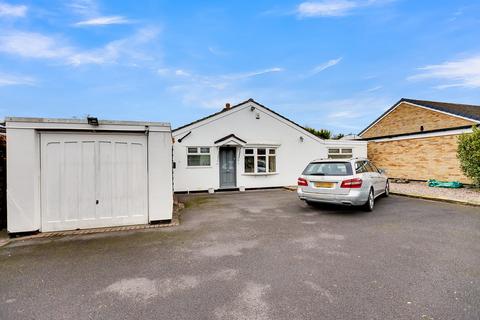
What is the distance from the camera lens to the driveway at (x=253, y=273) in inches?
101

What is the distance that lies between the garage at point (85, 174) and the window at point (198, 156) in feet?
22.2

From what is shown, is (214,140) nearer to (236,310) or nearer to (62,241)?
(62,241)

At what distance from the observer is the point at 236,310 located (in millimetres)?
2525

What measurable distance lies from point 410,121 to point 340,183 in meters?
16.2

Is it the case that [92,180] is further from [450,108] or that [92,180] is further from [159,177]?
[450,108]

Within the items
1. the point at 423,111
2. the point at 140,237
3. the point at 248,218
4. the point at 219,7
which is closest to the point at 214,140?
the point at 219,7

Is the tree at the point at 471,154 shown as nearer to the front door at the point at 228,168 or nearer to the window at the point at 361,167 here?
the window at the point at 361,167

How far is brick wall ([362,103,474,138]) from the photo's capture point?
51.5 ft

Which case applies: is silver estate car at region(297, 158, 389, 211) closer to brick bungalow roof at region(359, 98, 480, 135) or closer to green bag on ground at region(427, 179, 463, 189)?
green bag on ground at region(427, 179, 463, 189)

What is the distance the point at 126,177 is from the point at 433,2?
11703mm

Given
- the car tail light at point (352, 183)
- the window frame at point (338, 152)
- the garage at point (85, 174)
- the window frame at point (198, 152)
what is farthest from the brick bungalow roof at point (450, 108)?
the garage at point (85, 174)

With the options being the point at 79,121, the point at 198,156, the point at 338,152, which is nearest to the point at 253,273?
the point at 79,121

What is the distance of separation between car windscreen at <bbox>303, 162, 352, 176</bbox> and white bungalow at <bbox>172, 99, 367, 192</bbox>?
6.42m

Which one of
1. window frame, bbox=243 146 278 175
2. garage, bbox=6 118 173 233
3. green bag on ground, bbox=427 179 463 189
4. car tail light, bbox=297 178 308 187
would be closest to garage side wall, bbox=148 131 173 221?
garage, bbox=6 118 173 233
